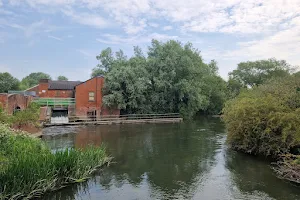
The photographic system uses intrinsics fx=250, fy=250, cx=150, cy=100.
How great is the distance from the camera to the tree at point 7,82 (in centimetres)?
4122

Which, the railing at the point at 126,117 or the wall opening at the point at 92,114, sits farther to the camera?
the wall opening at the point at 92,114

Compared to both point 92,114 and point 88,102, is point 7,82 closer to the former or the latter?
point 88,102

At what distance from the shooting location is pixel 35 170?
8.10m

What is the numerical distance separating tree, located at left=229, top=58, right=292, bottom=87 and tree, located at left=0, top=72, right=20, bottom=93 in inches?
1710

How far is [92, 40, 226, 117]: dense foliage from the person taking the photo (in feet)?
107

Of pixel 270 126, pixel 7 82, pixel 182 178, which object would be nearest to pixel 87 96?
pixel 7 82

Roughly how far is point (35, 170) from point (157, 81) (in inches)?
1060

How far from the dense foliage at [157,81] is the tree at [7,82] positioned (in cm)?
1833

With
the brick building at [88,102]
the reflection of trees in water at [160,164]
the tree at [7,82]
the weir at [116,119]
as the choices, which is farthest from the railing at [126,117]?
the tree at [7,82]

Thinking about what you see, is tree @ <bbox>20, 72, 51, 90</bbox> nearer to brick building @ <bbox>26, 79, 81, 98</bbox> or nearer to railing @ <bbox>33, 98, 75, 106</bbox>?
brick building @ <bbox>26, 79, 81, 98</bbox>

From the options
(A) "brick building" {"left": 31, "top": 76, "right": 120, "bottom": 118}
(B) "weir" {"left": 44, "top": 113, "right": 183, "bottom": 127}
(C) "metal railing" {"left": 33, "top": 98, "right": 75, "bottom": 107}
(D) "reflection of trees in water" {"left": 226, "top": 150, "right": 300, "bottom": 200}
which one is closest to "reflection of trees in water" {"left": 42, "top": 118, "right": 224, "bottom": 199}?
(D) "reflection of trees in water" {"left": 226, "top": 150, "right": 300, "bottom": 200}

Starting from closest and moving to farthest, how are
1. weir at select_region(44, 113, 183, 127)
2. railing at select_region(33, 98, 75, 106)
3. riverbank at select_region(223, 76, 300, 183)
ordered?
riverbank at select_region(223, 76, 300, 183), weir at select_region(44, 113, 183, 127), railing at select_region(33, 98, 75, 106)

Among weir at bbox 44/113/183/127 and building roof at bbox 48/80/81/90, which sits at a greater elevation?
building roof at bbox 48/80/81/90

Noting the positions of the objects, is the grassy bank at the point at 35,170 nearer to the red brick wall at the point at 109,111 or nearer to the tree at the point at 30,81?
the red brick wall at the point at 109,111
